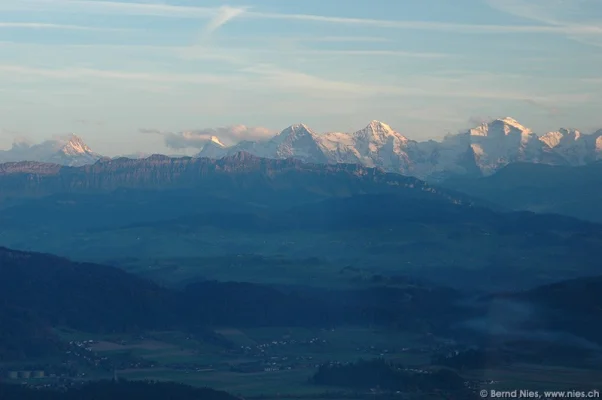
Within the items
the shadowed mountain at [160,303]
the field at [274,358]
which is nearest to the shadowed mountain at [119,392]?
the field at [274,358]

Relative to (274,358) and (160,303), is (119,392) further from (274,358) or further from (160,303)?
(160,303)

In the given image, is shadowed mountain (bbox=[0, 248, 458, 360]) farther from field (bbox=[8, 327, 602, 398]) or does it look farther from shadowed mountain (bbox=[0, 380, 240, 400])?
shadowed mountain (bbox=[0, 380, 240, 400])

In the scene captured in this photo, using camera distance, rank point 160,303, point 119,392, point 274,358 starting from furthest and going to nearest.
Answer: point 160,303 → point 274,358 → point 119,392

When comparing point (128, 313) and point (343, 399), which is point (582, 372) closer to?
point (343, 399)

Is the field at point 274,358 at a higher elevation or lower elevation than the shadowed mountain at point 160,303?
lower

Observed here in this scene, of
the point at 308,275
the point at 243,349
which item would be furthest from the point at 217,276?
the point at 243,349

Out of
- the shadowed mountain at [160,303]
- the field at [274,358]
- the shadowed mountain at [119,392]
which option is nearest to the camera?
the shadowed mountain at [119,392]

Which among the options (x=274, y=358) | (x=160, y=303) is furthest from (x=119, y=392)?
(x=160, y=303)

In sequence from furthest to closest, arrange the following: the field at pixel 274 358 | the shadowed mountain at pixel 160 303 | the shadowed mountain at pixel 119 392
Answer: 1. the shadowed mountain at pixel 160 303
2. the field at pixel 274 358
3. the shadowed mountain at pixel 119 392

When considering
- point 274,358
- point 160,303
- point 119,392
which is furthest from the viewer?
point 160,303

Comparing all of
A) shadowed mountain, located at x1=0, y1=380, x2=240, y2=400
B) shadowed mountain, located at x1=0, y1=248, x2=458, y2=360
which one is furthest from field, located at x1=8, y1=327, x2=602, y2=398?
shadowed mountain, located at x1=0, y1=380, x2=240, y2=400

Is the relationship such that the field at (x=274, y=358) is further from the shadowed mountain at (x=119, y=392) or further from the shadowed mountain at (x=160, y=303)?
the shadowed mountain at (x=119, y=392)
